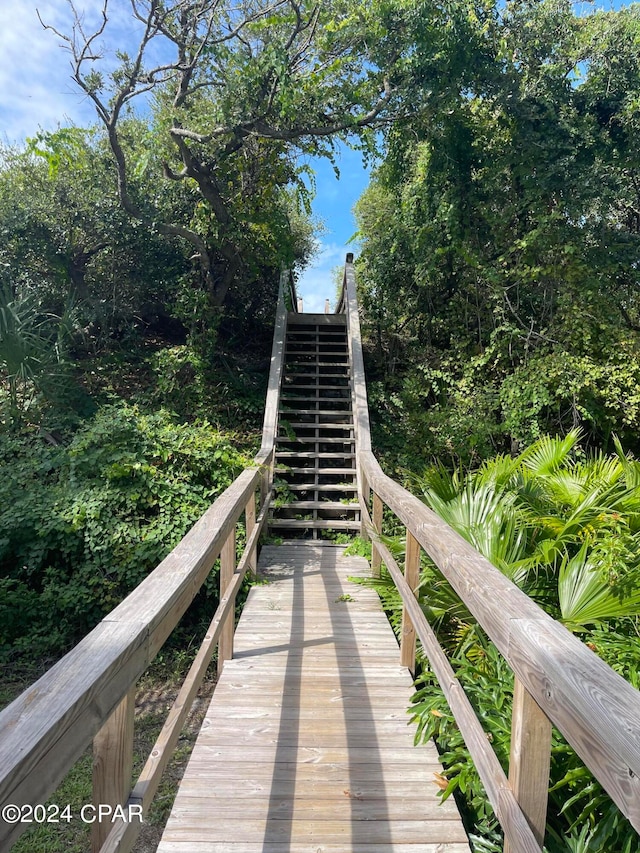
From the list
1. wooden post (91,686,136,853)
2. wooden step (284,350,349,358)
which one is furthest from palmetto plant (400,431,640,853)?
wooden step (284,350,349,358)

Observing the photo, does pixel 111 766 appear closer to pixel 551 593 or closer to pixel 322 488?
pixel 551 593

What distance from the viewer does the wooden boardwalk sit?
178cm

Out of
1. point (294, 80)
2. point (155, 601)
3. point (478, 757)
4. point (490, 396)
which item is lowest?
point (478, 757)

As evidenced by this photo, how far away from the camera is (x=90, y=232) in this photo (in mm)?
8023

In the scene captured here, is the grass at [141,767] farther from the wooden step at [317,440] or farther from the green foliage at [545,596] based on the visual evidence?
the wooden step at [317,440]

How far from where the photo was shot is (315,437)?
6703 millimetres

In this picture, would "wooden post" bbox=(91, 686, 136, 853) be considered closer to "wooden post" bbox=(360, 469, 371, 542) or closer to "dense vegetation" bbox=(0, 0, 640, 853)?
"dense vegetation" bbox=(0, 0, 640, 853)

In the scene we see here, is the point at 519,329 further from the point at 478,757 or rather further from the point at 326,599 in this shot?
the point at 478,757

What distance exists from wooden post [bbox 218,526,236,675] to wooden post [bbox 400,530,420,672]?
975 mm

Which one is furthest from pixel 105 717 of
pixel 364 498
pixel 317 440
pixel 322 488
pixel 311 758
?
pixel 317 440

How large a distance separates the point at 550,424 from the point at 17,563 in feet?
21.8

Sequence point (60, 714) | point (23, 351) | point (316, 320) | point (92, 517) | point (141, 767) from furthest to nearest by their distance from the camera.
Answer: point (316, 320) < point (23, 351) < point (92, 517) < point (141, 767) < point (60, 714)

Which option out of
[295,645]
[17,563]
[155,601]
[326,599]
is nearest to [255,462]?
[326,599]

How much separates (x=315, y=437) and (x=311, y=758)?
15.5ft
